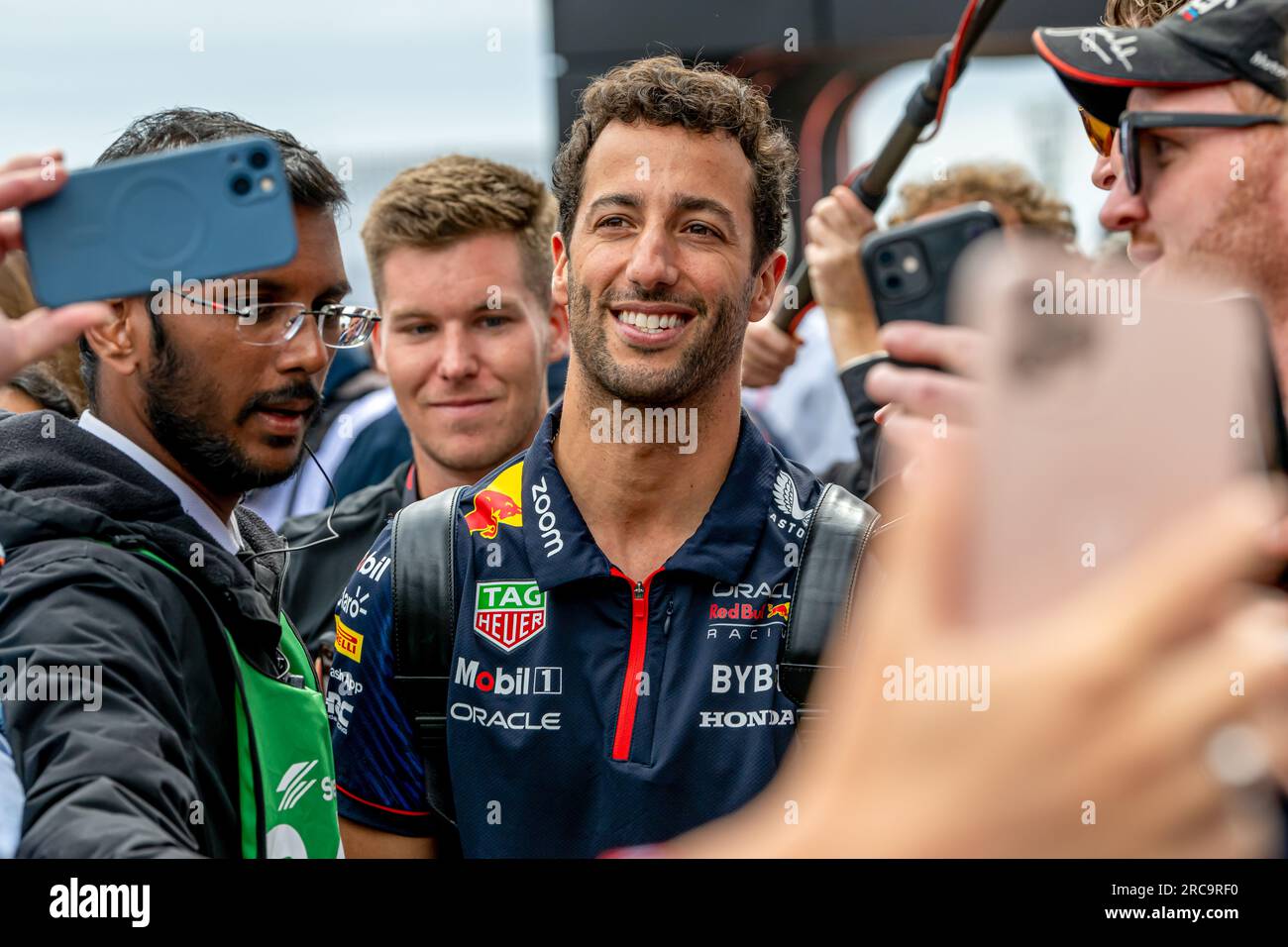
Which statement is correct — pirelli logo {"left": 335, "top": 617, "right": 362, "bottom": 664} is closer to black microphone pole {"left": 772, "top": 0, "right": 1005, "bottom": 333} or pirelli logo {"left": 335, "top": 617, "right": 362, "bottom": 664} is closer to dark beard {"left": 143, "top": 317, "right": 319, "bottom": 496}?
dark beard {"left": 143, "top": 317, "right": 319, "bottom": 496}

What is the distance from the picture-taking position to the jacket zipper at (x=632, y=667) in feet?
7.70

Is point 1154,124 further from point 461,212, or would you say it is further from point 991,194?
point 991,194

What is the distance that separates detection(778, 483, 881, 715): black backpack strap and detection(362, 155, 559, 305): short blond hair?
59.6 inches

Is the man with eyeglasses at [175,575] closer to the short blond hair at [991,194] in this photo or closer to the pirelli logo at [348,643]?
the pirelli logo at [348,643]

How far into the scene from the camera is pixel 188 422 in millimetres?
2148

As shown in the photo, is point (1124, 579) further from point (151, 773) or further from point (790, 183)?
point (790, 183)

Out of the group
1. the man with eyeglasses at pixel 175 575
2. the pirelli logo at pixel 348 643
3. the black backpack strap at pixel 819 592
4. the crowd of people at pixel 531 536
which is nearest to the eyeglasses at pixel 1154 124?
the crowd of people at pixel 531 536

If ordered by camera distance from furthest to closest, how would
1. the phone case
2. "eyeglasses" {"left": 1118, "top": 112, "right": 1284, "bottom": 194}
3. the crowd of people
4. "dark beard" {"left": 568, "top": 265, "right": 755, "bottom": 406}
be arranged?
1. "dark beard" {"left": 568, "top": 265, "right": 755, "bottom": 406}
2. "eyeglasses" {"left": 1118, "top": 112, "right": 1284, "bottom": 194}
3. the crowd of people
4. the phone case

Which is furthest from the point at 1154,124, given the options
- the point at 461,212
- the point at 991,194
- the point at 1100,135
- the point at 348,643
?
the point at 991,194

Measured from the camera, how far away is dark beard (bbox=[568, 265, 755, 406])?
8.39 ft

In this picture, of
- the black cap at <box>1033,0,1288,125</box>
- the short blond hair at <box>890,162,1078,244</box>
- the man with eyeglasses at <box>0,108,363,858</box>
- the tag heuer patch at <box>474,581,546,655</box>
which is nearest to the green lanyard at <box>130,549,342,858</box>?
the man with eyeglasses at <box>0,108,363,858</box>

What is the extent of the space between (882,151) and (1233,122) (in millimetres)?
1498

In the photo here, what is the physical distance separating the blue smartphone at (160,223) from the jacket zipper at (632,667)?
1133 mm

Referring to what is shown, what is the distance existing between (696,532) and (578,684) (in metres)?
0.38
